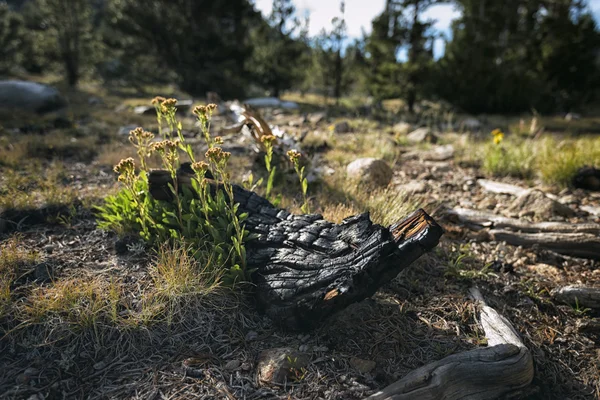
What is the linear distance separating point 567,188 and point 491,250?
2359mm

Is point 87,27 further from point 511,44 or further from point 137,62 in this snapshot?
point 511,44

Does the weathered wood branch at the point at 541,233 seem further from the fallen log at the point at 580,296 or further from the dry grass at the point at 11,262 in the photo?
the dry grass at the point at 11,262

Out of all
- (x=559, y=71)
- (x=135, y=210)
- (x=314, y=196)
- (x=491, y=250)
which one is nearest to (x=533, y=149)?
(x=491, y=250)

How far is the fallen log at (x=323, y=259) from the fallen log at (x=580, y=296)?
149cm

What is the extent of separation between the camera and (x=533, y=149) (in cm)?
624

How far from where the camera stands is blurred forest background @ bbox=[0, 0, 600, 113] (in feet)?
41.7

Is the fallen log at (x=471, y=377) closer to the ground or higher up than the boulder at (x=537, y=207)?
closer to the ground

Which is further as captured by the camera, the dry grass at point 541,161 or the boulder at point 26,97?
the boulder at point 26,97

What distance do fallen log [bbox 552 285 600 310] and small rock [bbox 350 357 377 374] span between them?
175 cm

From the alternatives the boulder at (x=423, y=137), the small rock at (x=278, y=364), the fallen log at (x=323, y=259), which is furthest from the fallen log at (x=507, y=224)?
the boulder at (x=423, y=137)

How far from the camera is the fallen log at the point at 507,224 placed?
3717 mm

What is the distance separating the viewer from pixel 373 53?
555 inches

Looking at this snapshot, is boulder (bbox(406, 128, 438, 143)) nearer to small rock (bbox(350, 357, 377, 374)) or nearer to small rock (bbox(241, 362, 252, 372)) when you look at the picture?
small rock (bbox(350, 357, 377, 374))

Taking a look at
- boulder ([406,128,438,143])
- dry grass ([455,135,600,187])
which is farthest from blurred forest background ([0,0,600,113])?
dry grass ([455,135,600,187])
